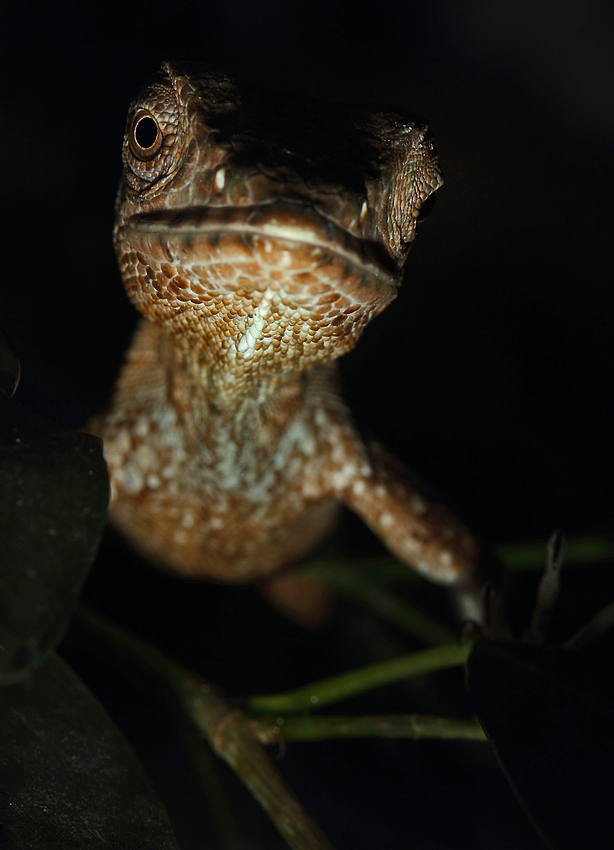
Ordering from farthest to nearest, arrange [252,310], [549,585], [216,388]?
[216,388] < [549,585] < [252,310]

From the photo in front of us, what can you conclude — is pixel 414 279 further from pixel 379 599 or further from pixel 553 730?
pixel 553 730

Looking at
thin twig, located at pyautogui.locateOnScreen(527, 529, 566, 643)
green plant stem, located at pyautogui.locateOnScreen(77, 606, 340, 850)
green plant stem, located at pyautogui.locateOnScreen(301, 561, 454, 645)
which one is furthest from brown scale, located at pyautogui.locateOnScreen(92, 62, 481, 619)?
green plant stem, located at pyautogui.locateOnScreen(77, 606, 340, 850)

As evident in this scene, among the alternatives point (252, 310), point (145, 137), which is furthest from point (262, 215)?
point (145, 137)

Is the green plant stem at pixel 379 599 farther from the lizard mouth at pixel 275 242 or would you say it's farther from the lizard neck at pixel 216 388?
the lizard mouth at pixel 275 242

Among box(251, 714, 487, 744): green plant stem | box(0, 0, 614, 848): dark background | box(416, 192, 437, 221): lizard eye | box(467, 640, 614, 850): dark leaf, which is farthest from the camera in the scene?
box(0, 0, 614, 848): dark background

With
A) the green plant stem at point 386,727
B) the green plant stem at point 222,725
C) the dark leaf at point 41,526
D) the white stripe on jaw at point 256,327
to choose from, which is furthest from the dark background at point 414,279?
the white stripe on jaw at point 256,327

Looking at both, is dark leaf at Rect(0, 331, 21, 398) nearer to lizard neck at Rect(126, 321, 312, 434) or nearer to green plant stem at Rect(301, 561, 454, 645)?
lizard neck at Rect(126, 321, 312, 434)
